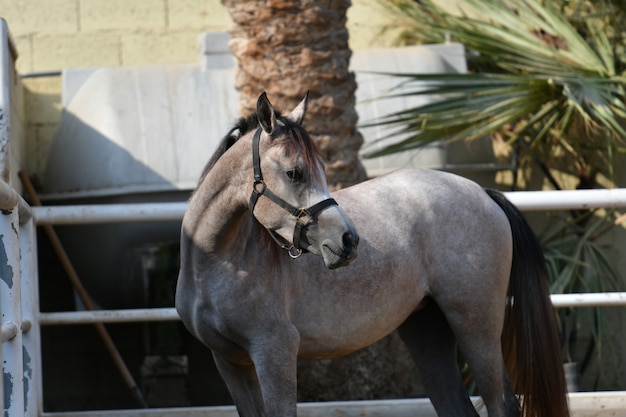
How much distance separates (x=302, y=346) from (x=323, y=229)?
56cm

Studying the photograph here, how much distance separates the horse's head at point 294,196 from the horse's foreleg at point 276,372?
310 mm

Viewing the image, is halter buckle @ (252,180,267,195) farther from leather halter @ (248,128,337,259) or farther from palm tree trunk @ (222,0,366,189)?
palm tree trunk @ (222,0,366,189)

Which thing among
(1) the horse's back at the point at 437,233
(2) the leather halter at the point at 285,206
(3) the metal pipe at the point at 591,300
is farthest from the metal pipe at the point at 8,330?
(3) the metal pipe at the point at 591,300

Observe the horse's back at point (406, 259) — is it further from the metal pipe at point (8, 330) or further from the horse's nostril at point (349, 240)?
the metal pipe at point (8, 330)

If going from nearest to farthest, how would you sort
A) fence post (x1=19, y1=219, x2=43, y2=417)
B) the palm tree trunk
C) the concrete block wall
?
fence post (x1=19, y1=219, x2=43, y2=417), the palm tree trunk, the concrete block wall

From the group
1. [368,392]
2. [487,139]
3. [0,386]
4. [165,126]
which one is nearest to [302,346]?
[0,386]

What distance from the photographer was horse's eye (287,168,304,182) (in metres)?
2.96

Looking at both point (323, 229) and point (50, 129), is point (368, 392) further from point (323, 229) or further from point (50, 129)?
point (50, 129)

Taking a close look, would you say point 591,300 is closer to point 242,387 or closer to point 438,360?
point 438,360

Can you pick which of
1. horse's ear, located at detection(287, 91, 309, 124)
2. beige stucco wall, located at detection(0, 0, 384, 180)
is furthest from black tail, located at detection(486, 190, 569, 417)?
beige stucco wall, located at detection(0, 0, 384, 180)

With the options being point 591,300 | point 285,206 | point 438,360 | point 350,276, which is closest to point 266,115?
point 285,206

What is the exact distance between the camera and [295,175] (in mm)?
2971

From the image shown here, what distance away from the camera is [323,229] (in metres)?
2.90

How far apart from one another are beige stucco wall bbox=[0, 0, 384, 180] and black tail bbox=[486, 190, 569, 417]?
3980mm
